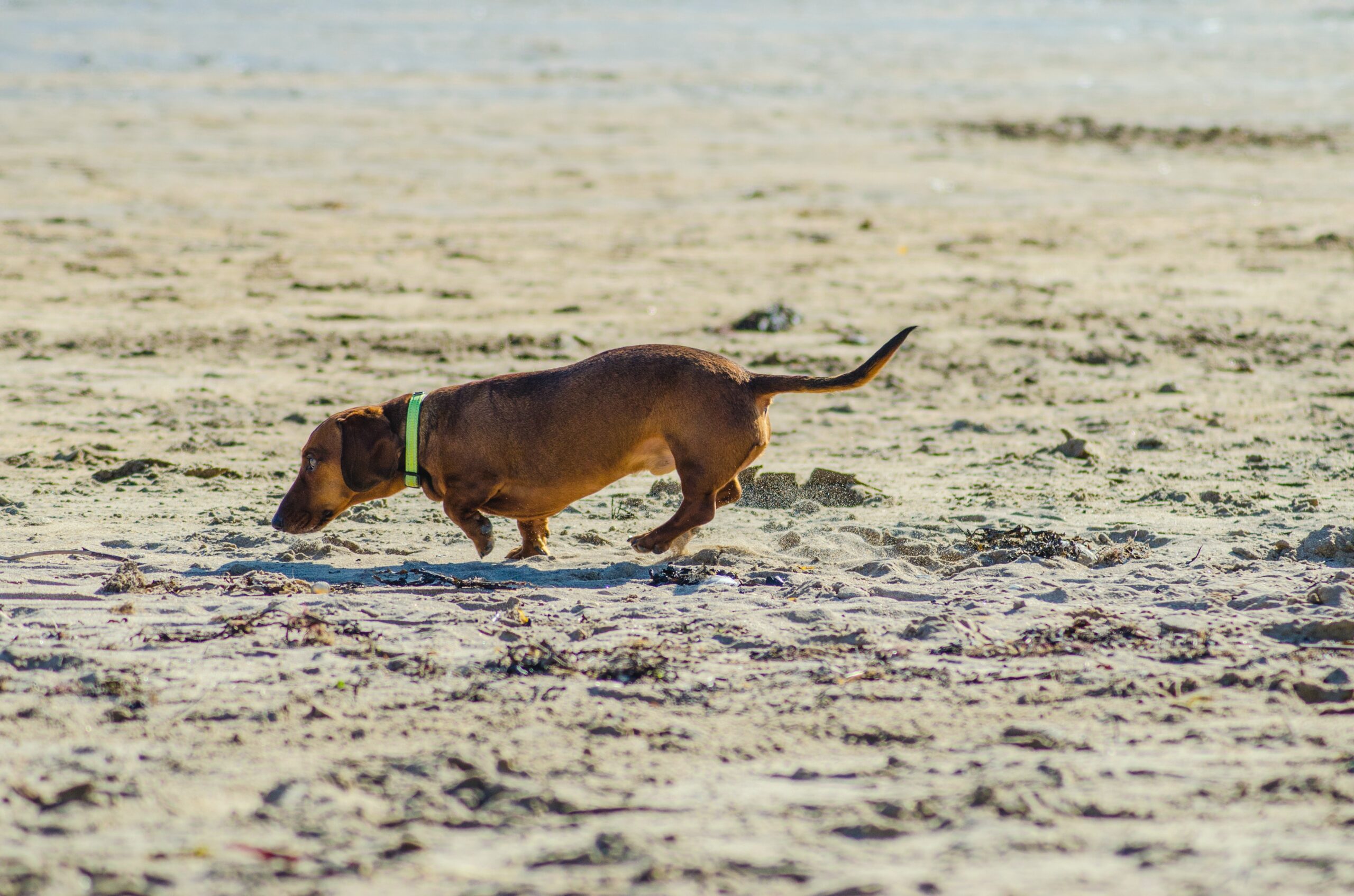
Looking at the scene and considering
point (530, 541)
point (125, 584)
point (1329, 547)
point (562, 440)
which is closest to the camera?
point (125, 584)

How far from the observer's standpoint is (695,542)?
665 cm

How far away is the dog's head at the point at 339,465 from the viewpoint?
21.0 feet

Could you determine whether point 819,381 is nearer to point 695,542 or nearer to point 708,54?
point 695,542

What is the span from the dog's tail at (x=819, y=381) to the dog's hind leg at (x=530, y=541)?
1211mm

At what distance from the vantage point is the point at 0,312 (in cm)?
1105

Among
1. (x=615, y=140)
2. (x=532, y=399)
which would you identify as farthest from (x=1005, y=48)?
(x=532, y=399)

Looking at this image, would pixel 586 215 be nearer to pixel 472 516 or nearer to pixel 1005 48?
pixel 472 516

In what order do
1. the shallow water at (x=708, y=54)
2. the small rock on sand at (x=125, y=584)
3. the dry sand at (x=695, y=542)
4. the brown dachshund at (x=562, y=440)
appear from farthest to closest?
1. the shallow water at (x=708, y=54)
2. the brown dachshund at (x=562, y=440)
3. the small rock on sand at (x=125, y=584)
4. the dry sand at (x=695, y=542)

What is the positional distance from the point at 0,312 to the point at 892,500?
24.6 feet

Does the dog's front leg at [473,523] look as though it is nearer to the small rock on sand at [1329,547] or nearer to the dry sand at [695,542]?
the dry sand at [695,542]

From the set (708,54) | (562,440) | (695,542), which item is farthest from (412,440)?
(708,54)

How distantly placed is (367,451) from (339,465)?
140 mm

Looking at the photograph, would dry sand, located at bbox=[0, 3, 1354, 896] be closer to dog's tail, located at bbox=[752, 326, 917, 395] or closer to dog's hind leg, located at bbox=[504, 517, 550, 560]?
dog's hind leg, located at bbox=[504, 517, 550, 560]

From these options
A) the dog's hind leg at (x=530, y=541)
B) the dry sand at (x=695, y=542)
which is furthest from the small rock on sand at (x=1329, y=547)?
the dog's hind leg at (x=530, y=541)
